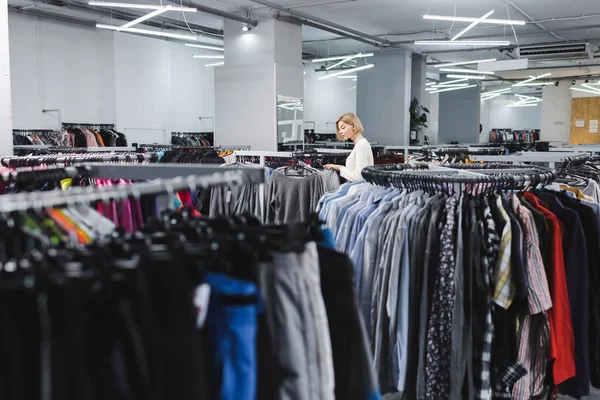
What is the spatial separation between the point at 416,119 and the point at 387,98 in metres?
1.01

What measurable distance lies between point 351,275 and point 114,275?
702 millimetres

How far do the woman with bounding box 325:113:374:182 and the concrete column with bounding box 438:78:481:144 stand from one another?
55.5 feet

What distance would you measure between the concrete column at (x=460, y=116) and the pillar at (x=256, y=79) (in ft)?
39.9

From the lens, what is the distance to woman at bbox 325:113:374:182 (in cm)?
562

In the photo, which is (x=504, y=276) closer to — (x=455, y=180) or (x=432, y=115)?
(x=455, y=180)

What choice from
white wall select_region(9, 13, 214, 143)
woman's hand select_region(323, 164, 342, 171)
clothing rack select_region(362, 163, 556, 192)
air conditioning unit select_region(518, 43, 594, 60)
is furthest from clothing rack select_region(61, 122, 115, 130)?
clothing rack select_region(362, 163, 556, 192)

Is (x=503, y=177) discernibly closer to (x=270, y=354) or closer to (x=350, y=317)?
(x=350, y=317)

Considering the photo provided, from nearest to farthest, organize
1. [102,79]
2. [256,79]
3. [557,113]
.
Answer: [256,79] → [102,79] → [557,113]

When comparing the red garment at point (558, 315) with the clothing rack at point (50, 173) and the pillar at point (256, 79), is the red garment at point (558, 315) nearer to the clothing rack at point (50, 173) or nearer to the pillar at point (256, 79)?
the clothing rack at point (50, 173)

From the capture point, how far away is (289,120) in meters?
11.6

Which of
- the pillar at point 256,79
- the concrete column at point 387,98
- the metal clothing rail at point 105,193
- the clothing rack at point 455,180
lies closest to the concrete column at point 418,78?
the concrete column at point 387,98

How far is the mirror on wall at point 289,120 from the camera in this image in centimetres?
1134

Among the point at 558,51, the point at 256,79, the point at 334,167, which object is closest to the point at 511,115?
the point at 558,51

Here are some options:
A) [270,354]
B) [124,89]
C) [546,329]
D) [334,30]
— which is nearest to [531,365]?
[546,329]
